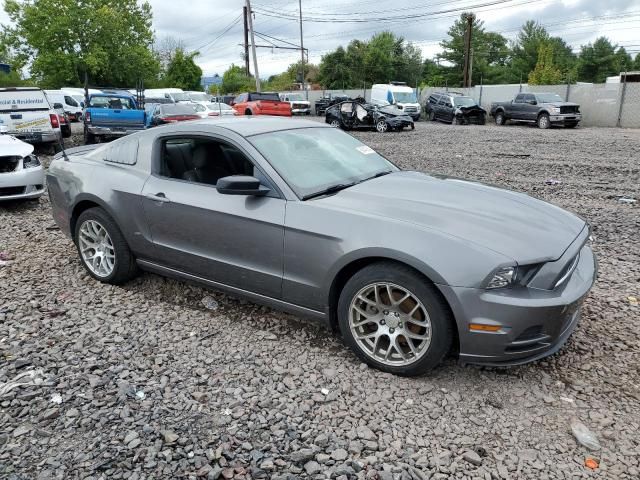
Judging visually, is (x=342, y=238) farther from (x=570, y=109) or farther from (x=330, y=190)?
Answer: (x=570, y=109)

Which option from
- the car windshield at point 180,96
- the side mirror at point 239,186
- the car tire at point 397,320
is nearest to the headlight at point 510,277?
the car tire at point 397,320

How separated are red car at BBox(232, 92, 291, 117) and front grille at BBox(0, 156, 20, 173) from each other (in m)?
17.2

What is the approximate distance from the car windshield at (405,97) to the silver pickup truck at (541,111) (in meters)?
5.55

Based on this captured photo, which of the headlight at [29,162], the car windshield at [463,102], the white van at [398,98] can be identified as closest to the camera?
the headlight at [29,162]

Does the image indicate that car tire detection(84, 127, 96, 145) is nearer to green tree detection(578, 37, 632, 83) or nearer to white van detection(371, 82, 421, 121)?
white van detection(371, 82, 421, 121)

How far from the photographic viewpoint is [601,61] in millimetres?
62344

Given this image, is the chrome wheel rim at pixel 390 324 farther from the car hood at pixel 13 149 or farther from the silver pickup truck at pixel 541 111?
the silver pickup truck at pixel 541 111

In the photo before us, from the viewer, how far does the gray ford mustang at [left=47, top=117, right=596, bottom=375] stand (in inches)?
109

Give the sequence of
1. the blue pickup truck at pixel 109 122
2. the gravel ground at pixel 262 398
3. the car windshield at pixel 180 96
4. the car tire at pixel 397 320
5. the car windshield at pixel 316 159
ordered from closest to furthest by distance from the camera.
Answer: the gravel ground at pixel 262 398, the car tire at pixel 397 320, the car windshield at pixel 316 159, the blue pickup truck at pixel 109 122, the car windshield at pixel 180 96

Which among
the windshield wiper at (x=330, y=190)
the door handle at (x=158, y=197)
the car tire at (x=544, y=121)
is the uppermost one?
the windshield wiper at (x=330, y=190)

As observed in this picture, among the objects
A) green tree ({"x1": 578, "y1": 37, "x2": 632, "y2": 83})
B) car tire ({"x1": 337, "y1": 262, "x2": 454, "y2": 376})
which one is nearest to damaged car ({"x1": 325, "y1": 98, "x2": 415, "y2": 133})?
car tire ({"x1": 337, "y1": 262, "x2": 454, "y2": 376})

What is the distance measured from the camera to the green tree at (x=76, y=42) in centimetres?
3969

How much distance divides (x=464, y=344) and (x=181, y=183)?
2.41 meters

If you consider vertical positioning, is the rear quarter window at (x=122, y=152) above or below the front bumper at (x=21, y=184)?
above
